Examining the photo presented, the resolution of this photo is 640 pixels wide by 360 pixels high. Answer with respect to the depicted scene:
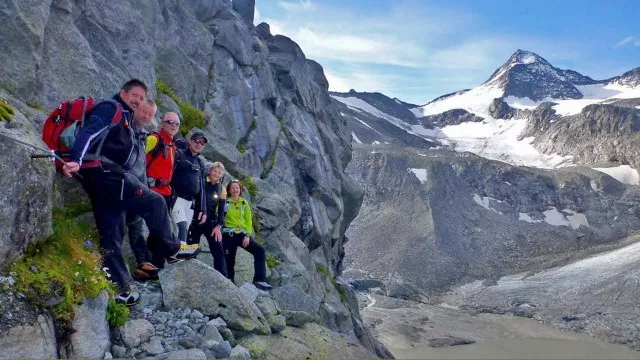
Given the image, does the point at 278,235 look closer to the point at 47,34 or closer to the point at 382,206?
the point at 47,34

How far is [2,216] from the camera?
5996mm

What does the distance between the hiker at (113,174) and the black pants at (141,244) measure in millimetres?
1136

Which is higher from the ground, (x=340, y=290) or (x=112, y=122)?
(x=112, y=122)

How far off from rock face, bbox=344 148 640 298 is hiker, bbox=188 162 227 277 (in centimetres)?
6861

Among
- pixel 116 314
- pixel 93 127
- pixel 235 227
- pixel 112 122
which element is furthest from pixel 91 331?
pixel 235 227

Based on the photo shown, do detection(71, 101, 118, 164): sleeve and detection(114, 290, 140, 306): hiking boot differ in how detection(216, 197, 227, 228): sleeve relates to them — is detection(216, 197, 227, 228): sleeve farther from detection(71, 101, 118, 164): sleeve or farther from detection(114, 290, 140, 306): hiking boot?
detection(71, 101, 118, 164): sleeve

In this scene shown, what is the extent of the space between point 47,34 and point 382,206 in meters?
103

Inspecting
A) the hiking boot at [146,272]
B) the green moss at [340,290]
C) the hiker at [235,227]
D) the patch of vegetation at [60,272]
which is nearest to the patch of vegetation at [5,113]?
the patch of vegetation at [60,272]

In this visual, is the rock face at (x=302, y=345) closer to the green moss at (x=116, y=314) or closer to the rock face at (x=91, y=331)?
the green moss at (x=116, y=314)

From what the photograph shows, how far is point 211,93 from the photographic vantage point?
25328 mm

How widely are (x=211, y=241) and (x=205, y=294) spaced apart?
282 cm

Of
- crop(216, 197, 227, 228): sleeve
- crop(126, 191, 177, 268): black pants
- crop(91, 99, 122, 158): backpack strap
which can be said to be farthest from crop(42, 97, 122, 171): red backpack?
crop(216, 197, 227, 228): sleeve

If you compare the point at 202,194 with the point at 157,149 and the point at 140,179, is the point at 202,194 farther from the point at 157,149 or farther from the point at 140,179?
the point at 140,179

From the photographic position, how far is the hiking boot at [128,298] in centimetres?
711
